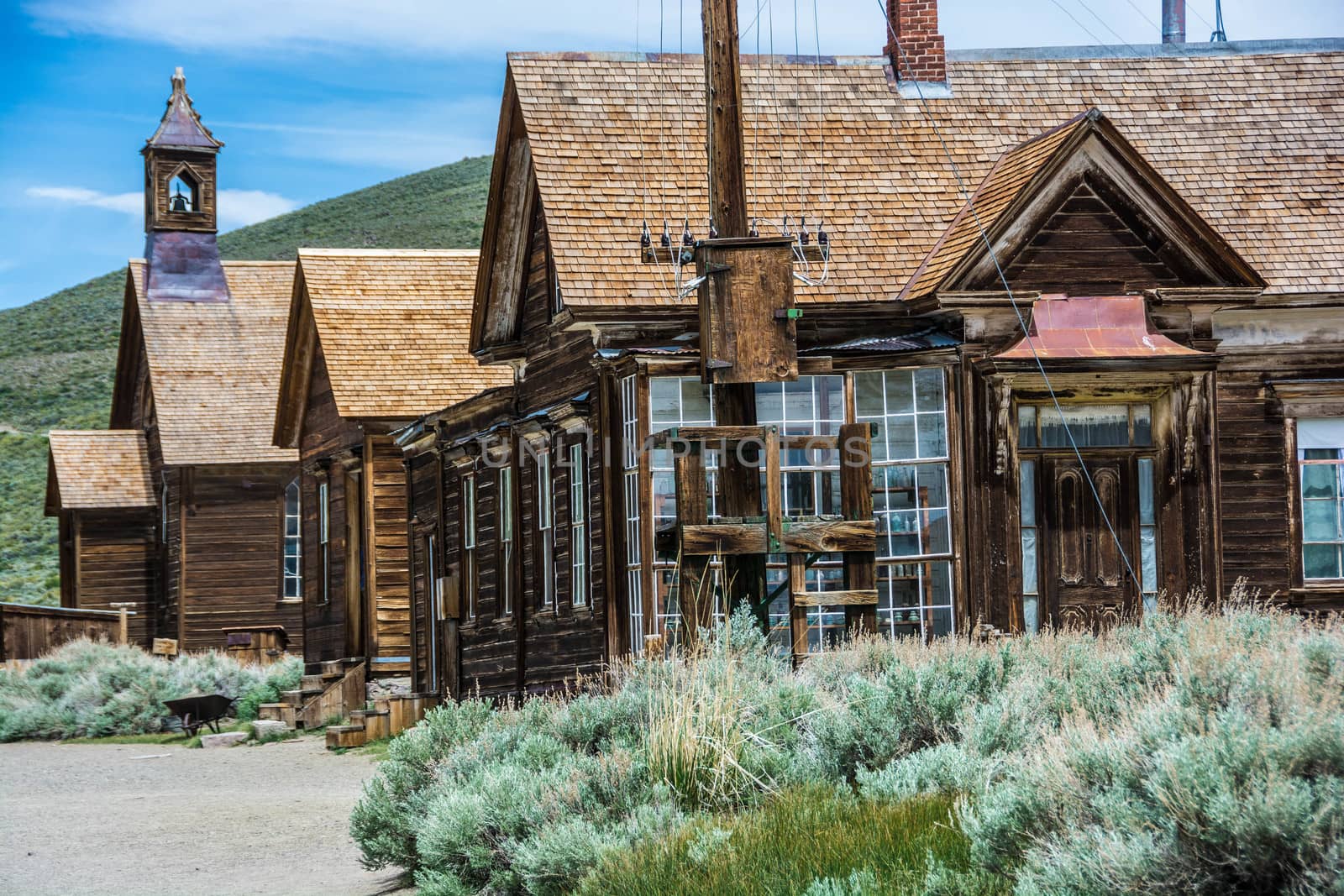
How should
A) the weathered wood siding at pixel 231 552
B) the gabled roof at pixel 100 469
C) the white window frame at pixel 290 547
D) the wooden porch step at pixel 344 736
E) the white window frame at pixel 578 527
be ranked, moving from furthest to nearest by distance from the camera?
the gabled roof at pixel 100 469, the white window frame at pixel 290 547, the weathered wood siding at pixel 231 552, the wooden porch step at pixel 344 736, the white window frame at pixel 578 527

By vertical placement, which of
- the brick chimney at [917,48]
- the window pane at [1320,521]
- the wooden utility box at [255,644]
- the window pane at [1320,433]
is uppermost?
the brick chimney at [917,48]

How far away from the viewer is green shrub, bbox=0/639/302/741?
77.3ft

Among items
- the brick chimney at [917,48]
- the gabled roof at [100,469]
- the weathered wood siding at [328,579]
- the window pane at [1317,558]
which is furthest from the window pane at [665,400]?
the gabled roof at [100,469]

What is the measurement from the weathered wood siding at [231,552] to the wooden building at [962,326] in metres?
15.2

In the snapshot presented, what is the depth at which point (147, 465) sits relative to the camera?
3678 centimetres

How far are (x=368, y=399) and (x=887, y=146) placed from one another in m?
10.2

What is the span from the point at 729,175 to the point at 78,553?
27.9 metres

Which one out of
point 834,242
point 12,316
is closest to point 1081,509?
point 834,242

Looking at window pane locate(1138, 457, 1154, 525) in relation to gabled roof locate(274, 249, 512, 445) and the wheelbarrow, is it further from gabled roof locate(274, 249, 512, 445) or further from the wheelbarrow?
the wheelbarrow

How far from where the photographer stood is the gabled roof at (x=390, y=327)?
25516 millimetres

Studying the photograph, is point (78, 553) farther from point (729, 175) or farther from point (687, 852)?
point (687, 852)

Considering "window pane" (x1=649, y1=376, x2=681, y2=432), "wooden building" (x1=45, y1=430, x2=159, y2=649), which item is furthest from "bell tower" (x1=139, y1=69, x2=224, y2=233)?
"window pane" (x1=649, y1=376, x2=681, y2=432)

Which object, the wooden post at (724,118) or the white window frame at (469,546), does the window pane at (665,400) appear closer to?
the wooden post at (724,118)

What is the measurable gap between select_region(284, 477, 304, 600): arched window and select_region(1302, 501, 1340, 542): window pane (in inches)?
849
